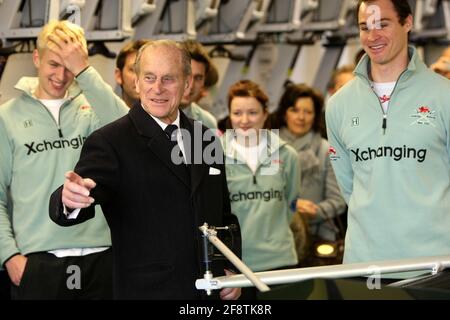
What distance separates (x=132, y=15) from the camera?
6.56 metres

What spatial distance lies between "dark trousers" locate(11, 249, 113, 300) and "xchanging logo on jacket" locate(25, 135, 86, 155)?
47 cm

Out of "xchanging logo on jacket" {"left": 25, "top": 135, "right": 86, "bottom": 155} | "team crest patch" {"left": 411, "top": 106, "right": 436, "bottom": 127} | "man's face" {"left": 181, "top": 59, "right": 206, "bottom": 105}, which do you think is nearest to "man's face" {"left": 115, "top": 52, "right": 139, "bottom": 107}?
"man's face" {"left": 181, "top": 59, "right": 206, "bottom": 105}

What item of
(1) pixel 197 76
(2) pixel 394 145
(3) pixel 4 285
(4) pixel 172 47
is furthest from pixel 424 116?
(3) pixel 4 285

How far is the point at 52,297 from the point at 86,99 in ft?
3.02

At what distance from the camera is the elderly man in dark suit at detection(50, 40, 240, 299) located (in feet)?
11.8

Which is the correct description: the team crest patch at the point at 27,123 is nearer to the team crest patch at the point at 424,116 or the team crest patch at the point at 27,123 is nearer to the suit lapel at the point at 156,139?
the suit lapel at the point at 156,139

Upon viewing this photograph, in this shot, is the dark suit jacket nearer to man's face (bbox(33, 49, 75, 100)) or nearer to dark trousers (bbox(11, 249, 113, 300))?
dark trousers (bbox(11, 249, 113, 300))

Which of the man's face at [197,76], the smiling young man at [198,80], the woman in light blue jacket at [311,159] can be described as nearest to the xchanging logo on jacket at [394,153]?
the smiling young man at [198,80]

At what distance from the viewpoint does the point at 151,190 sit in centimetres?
363

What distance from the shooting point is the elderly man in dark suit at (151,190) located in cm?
358

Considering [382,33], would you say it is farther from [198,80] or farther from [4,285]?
[4,285]
